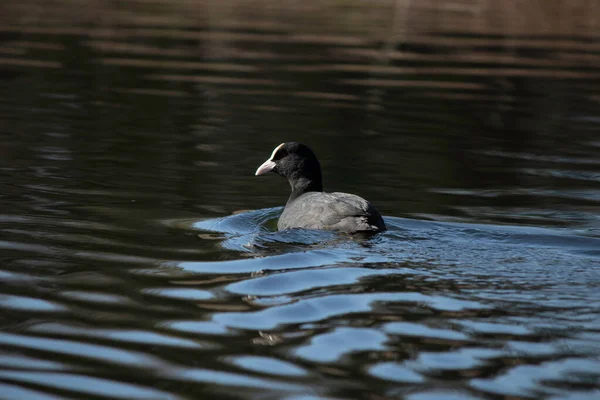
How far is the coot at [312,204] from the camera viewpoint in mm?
8547

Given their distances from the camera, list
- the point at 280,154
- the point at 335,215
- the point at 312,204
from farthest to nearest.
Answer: the point at 280,154, the point at 312,204, the point at 335,215

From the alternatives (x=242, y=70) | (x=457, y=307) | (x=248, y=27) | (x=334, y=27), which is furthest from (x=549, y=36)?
(x=457, y=307)

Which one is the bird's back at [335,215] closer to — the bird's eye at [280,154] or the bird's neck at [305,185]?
the bird's neck at [305,185]

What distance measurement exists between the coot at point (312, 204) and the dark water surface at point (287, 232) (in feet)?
0.58

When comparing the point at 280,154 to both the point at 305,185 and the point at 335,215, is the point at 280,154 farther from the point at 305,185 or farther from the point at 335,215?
the point at 335,215

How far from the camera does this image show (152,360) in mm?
5383

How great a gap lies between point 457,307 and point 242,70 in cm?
1516

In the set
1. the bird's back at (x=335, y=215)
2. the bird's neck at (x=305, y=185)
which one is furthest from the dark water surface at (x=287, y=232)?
the bird's neck at (x=305, y=185)

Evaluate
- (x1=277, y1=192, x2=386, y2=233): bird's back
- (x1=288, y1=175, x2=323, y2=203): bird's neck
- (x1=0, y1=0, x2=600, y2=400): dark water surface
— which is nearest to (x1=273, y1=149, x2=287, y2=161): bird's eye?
(x1=288, y1=175, x2=323, y2=203): bird's neck

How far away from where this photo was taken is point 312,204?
9016 millimetres

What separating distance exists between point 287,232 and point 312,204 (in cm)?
48

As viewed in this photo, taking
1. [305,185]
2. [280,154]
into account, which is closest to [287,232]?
[305,185]

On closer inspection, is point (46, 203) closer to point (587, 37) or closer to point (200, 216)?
point (200, 216)

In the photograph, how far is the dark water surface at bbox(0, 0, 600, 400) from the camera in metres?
5.29
